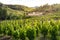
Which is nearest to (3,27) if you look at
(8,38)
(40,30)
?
(8,38)

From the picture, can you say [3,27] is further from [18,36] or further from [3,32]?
[18,36]

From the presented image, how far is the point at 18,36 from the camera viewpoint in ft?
125

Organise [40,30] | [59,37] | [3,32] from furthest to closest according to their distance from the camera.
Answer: [3,32], [40,30], [59,37]

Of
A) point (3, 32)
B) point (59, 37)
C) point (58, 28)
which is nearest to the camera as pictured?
point (59, 37)

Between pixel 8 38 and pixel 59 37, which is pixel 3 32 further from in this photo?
pixel 59 37

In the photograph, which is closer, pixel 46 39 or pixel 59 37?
pixel 59 37

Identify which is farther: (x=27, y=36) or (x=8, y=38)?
(x=8, y=38)

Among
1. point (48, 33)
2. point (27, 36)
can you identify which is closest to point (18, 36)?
point (27, 36)

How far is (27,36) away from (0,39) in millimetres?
9046

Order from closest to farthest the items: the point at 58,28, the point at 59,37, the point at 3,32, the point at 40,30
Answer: the point at 59,37
the point at 58,28
the point at 40,30
the point at 3,32

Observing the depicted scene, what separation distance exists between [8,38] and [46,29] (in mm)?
9187

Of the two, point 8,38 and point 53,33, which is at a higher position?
point 53,33

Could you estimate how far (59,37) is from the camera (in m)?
36.6

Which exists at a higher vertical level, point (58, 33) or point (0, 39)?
point (58, 33)
